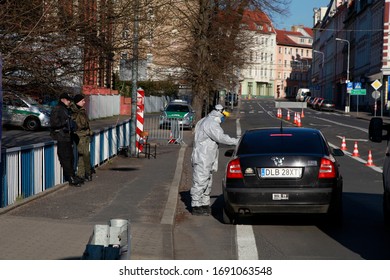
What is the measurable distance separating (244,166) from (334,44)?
109299 mm

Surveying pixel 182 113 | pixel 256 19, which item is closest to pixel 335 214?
pixel 182 113

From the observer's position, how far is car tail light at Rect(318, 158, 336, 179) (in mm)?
10398

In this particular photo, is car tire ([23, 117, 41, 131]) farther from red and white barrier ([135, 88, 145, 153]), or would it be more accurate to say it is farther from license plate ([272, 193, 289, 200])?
license plate ([272, 193, 289, 200])

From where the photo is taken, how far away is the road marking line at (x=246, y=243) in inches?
339

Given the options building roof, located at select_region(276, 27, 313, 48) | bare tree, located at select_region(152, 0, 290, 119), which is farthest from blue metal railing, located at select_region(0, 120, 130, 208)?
building roof, located at select_region(276, 27, 313, 48)

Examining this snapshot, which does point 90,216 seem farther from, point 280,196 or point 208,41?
point 208,41

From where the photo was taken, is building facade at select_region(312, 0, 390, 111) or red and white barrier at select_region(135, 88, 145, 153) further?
building facade at select_region(312, 0, 390, 111)

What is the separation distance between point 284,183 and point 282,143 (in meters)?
0.81

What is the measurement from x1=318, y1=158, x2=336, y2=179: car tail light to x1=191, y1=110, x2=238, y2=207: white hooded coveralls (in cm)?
167

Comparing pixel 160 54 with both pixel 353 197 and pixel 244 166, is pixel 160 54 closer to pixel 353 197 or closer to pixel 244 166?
pixel 353 197

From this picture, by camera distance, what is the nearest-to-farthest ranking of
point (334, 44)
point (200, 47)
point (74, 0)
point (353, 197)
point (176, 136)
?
point (74, 0)
point (353, 197)
point (176, 136)
point (200, 47)
point (334, 44)

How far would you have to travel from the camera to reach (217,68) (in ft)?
144

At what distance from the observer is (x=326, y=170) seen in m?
10.4

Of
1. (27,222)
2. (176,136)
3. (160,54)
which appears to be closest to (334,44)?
(176,136)
